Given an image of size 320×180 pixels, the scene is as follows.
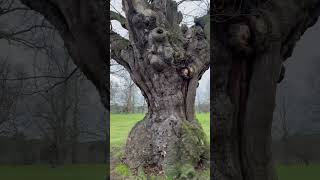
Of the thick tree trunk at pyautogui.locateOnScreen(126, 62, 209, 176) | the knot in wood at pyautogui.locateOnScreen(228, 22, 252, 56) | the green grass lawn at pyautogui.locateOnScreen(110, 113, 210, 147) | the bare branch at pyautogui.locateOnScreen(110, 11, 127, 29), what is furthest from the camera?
the green grass lawn at pyautogui.locateOnScreen(110, 113, 210, 147)

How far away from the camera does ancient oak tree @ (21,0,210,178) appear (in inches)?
238

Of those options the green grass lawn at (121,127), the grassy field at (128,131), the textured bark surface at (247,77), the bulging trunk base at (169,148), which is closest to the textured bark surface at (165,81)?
the bulging trunk base at (169,148)

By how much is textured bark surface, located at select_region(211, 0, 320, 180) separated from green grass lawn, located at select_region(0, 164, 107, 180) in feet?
21.9

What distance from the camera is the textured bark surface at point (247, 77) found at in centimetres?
304

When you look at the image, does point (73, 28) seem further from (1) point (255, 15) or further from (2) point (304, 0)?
(2) point (304, 0)

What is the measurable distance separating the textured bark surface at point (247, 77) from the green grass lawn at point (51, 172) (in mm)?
Result: 6667

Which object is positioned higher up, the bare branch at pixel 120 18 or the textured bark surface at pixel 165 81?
the bare branch at pixel 120 18

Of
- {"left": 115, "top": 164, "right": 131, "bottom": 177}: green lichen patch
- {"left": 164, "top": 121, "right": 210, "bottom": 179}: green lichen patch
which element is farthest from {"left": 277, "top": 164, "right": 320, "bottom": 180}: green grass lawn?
{"left": 115, "top": 164, "right": 131, "bottom": 177}: green lichen patch

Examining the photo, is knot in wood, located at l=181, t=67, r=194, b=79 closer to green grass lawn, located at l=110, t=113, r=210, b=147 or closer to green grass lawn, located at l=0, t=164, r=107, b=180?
green grass lawn, located at l=110, t=113, r=210, b=147

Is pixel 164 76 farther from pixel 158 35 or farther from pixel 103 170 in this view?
pixel 103 170

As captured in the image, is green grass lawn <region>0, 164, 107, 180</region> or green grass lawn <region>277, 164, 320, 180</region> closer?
green grass lawn <region>277, 164, 320, 180</region>

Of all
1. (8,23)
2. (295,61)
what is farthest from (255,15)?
(295,61)

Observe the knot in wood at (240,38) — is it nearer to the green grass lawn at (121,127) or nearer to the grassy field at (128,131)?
the grassy field at (128,131)

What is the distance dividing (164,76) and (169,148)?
1.30m
